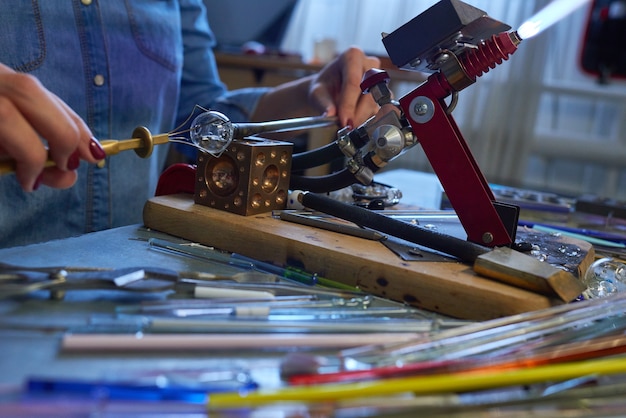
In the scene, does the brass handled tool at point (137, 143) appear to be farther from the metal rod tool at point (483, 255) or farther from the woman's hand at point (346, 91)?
the woman's hand at point (346, 91)

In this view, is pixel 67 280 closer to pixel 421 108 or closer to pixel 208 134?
pixel 208 134

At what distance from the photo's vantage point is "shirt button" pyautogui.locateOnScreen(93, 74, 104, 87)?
105cm

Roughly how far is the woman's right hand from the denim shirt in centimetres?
42

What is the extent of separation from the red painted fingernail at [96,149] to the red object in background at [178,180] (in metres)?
0.24

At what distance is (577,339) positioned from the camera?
53 centimetres

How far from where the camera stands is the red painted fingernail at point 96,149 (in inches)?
23.6

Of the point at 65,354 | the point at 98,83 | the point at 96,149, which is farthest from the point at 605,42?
the point at 65,354

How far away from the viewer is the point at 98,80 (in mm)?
1049

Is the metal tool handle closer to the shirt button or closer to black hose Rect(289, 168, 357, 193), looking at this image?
black hose Rect(289, 168, 357, 193)

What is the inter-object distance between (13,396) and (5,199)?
628 millimetres

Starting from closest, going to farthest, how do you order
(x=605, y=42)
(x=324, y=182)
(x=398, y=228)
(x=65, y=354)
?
(x=65, y=354) < (x=398, y=228) < (x=324, y=182) < (x=605, y=42)

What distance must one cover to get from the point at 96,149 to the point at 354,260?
10.9 inches

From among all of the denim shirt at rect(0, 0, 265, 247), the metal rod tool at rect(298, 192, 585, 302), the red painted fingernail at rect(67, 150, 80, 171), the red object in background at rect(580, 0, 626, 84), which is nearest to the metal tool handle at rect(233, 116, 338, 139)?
the metal rod tool at rect(298, 192, 585, 302)

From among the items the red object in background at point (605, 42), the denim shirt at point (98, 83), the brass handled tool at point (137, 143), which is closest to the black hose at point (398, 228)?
the brass handled tool at point (137, 143)
